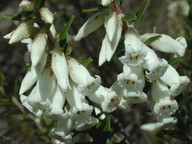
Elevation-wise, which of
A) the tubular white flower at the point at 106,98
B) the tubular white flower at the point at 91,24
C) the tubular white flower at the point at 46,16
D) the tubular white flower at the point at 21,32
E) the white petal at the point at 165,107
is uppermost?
the tubular white flower at the point at 46,16

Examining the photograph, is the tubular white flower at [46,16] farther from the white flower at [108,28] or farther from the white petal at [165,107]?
the white petal at [165,107]

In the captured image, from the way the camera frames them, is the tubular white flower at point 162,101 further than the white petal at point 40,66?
Yes

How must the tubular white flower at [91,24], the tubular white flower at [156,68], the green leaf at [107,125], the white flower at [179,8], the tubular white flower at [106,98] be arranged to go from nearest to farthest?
the tubular white flower at [156,68], the tubular white flower at [106,98], the tubular white flower at [91,24], the green leaf at [107,125], the white flower at [179,8]

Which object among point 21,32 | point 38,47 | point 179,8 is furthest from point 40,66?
point 179,8

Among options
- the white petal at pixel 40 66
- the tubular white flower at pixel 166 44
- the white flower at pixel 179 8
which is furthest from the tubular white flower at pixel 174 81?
the white flower at pixel 179 8

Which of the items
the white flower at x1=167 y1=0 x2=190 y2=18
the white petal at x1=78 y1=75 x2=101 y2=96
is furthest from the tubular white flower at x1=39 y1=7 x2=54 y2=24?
the white flower at x1=167 y1=0 x2=190 y2=18

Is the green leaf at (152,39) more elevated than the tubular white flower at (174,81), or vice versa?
the green leaf at (152,39)

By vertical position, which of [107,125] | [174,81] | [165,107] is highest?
[174,81]

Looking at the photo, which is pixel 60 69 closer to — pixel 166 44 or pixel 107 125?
pixel 107 125

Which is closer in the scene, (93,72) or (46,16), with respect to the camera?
(46,16)
